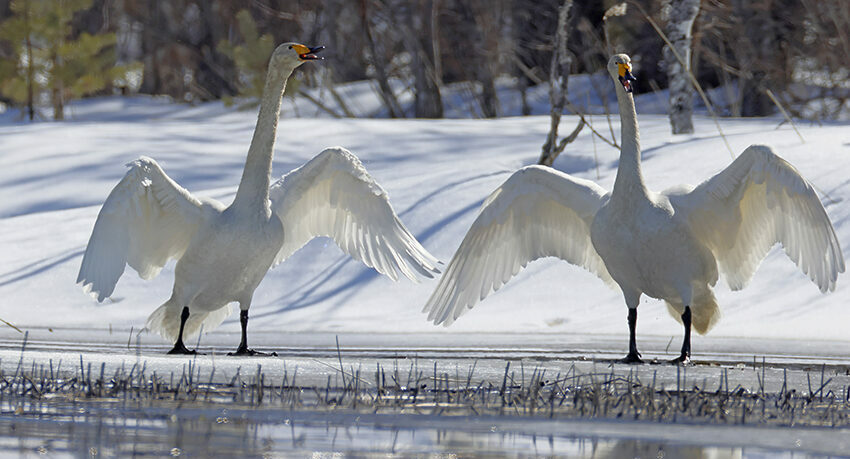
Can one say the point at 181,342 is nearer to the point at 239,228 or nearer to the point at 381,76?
the point at 239,228

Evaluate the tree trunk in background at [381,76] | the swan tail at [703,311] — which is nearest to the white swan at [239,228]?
the swan tail at [703,311]

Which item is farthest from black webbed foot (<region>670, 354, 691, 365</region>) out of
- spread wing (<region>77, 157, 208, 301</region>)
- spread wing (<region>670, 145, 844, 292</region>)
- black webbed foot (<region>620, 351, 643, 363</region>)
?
spread wing (<region>77, 157, 208, 301</region>)

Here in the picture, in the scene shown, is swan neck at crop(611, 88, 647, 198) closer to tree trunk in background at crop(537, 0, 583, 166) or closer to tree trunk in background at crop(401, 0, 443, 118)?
tree trunk in background at crop(537, 0, 583, 166)

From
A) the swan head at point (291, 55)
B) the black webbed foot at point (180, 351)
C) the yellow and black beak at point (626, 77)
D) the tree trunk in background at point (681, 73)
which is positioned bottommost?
the black webbed foot at point (180, 351)

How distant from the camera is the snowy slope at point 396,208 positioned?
898cm

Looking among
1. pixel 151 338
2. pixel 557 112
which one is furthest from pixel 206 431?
pixel 557 112

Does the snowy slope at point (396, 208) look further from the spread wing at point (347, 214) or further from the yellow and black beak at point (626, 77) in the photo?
the yellow and black beak at point (626, 77)

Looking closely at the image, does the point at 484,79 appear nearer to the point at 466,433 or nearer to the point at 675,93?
the point at 675,93

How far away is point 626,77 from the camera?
7.30 m

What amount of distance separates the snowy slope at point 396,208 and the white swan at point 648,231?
2.88 feet

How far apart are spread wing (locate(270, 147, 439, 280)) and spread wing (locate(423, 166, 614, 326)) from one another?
240mm

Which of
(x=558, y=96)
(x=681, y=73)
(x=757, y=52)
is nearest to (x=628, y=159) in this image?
(x=558, y=96)

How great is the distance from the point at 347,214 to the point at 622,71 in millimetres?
2226

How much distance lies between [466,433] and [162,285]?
601 centimetres
